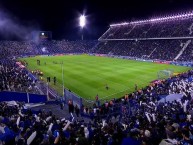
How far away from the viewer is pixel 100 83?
3572 centimetres

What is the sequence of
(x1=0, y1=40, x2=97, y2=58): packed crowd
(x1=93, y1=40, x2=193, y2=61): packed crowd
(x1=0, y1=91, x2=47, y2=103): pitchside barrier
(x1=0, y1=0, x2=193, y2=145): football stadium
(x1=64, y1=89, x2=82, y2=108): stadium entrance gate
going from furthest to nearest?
1. (x1=0, y1=40, x2=97, y2=58): packed crowd
2. (x1=93, y1=40, x2=193, y2=61): packed crowd
3. (x1=0, y1=91, x2=47, y2=103): pitchside barrier
4. (x1=64, y1=89, x2=82, y2=108): stadium entrance gate
5. (x1=0, y1=0, x2=193, y2=145): football stadium

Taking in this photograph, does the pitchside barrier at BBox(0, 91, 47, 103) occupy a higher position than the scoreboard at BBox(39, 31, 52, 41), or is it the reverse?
the scoreboard at BBox(39, 31, 52, 41)

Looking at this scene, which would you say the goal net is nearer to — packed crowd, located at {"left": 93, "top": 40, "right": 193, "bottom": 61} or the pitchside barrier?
packed crowd, located at {"left": 93, "top": 40, "right": 193, "bottom": 61}

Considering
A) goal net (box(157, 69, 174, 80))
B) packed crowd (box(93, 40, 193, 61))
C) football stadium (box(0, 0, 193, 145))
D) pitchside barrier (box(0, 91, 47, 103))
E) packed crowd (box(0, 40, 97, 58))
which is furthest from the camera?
packed crowd (box(0, 40, 97, 58))

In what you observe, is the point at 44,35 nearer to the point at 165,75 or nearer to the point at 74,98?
the point at 165,75

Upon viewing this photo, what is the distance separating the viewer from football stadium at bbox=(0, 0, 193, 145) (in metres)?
8.59

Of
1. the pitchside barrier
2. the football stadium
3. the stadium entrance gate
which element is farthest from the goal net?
the pitchside barrier

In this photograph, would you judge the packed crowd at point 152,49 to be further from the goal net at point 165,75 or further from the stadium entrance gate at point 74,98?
the stadium entrance gate at point 74,98

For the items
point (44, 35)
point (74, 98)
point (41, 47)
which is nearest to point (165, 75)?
point (74, 98)

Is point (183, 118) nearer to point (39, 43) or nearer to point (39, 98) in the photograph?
point (39, 98)

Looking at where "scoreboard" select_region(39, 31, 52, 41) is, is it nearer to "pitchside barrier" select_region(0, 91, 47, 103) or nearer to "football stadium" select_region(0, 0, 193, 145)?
"football stadium" select_region(0, 0, 193, 145)

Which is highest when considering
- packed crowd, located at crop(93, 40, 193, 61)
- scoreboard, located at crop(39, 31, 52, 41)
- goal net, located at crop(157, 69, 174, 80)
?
scoreboard, located at crop(39, 31, 52, 41)

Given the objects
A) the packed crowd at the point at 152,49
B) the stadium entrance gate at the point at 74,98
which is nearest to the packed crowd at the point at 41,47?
the packed crowd at the point at 152,49

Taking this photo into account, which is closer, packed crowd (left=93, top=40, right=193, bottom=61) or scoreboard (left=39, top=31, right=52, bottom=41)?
packed crowd (left=93, top=40, right=193, bottom=61)
